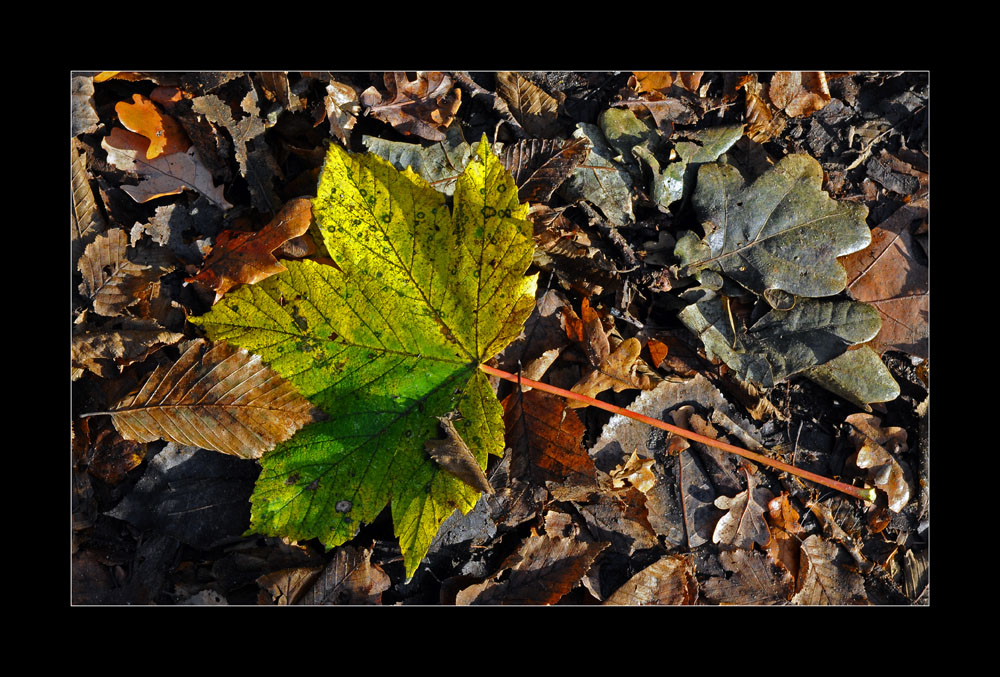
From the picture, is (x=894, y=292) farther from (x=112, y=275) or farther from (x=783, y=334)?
(x=112, y=275)

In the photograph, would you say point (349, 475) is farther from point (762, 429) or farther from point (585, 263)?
point (762, 429)

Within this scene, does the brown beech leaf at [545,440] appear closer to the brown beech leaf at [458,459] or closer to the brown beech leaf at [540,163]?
the brown beech leaf at [458,459]

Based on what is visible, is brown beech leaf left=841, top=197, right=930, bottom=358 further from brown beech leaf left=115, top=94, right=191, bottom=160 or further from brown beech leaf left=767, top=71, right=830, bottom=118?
brown beech leaf left=115, top=94, right=191, bottom=160

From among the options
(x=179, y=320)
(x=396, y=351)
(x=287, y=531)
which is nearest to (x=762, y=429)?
(x=396, y=351)

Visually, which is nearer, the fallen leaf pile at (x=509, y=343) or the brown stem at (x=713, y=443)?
the fallen leaf pile at (x=509, y=343)

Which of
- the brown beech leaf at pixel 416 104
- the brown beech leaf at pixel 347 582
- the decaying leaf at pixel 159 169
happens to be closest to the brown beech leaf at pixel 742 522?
the brown beech leaf at pixel 347 582

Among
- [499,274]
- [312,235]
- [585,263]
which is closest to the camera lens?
[499,274]
